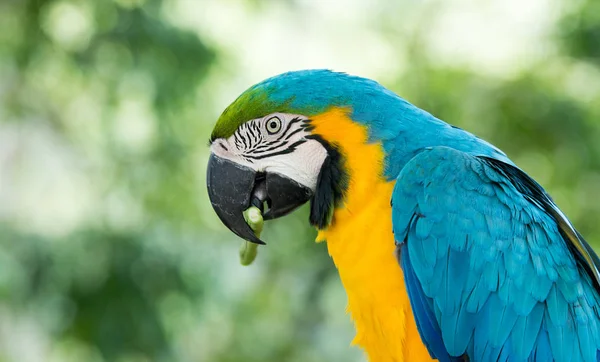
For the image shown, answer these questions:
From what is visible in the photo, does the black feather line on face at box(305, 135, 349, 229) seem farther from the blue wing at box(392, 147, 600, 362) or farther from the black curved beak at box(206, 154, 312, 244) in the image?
the blue wing at box(392, 147, 600, 362)

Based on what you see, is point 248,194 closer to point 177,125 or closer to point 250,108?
point 250,108

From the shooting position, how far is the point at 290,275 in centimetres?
486

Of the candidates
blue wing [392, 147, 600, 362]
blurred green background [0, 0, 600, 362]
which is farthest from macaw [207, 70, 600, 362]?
blurred green background [0, 0, 600, 362]

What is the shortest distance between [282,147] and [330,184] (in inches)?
6.4

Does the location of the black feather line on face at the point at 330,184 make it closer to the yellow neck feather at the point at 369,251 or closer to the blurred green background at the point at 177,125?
the yellow neck feather at the point at 369,251

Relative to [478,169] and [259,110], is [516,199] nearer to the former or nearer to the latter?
[478,169]

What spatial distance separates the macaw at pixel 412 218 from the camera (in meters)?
1.51

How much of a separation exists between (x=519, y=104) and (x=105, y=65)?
8.39ft

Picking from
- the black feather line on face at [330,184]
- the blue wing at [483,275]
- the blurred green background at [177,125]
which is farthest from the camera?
the blurred green background at [177,125]

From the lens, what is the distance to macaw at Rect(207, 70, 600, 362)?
4.96 feet

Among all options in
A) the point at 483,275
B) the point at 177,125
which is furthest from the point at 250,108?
the point at 177,125

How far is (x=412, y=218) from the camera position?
1.54m

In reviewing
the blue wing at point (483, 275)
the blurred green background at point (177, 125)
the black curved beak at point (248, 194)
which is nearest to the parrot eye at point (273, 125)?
the black curved beak at point (248, 194)

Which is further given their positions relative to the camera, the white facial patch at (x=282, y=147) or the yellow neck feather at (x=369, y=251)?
the white facial patch at (x=282, y=147)
